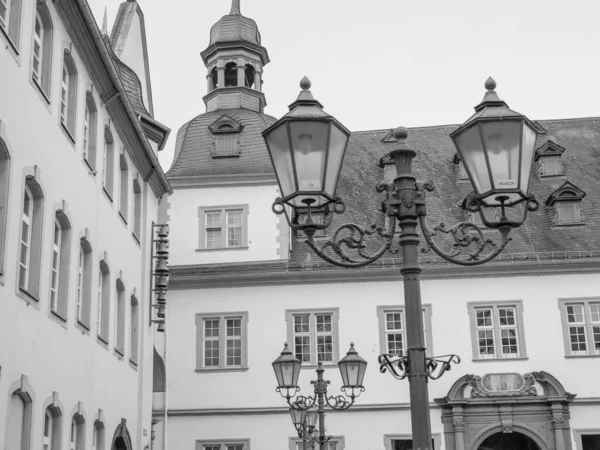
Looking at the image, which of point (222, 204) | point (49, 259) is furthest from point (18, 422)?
point (222, 204)

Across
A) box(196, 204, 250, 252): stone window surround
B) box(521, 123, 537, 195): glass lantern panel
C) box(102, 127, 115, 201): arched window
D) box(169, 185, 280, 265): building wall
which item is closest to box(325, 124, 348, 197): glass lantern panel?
box(521, 123, 537, 195): glass lantern panel

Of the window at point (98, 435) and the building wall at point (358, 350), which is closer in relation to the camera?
the window at point (98, 435)

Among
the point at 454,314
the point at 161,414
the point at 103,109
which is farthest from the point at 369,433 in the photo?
the point at 103,109

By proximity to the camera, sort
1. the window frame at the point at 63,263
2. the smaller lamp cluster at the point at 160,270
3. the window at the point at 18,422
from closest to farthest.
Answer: the window at the point at 18,422 < the window frame at the point at 63,263 < the smaller lamp cluster at the point at 160,270

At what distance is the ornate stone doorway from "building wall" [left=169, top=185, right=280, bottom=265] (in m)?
7.02

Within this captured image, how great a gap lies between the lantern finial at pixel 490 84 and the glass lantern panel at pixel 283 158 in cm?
168

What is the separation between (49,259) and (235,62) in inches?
828

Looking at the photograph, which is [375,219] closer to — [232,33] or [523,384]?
[523,384]

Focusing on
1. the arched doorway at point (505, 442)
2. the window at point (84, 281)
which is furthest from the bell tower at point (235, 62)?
the window at point (84, 281)

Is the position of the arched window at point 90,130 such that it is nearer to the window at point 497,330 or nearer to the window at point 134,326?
the window at point 134,326

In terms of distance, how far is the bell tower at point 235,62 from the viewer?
33969mm

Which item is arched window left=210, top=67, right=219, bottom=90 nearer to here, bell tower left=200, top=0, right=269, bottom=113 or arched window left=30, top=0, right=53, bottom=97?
bell tower left=200, top=0, right=269, bottom=113

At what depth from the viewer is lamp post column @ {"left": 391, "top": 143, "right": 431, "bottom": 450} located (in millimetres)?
6168

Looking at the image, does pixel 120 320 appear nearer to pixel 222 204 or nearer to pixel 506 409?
pixel 222 204
